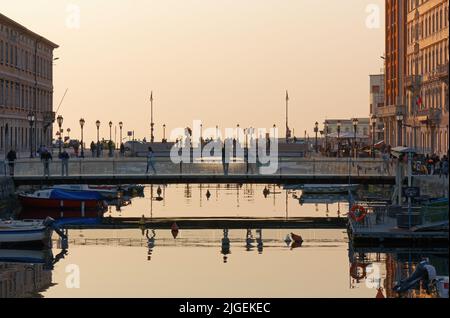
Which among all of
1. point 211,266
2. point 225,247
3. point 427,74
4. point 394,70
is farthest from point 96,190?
point 394,70

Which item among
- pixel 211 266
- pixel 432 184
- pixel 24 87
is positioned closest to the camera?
pixel 211 266

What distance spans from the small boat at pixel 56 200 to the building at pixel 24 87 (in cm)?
2244

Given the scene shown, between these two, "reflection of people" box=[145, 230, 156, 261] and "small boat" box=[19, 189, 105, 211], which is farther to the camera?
"small boat" box=[19, 189, 105, 211]

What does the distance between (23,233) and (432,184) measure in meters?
28.9

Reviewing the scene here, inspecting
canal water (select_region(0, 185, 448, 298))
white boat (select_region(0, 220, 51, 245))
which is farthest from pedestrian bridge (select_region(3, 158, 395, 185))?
white boat (select_region(0, 220, 51, 245))

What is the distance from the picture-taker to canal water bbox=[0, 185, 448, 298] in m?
43.1

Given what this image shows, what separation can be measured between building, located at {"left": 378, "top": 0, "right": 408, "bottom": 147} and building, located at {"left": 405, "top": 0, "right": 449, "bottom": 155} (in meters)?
2.80

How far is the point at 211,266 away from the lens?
49.6 metres

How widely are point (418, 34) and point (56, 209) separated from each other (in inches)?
2097

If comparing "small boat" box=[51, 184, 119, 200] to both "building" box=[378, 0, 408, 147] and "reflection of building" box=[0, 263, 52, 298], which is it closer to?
"reflection of building" box=[0, 263, 52, 298]

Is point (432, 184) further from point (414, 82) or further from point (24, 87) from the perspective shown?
point (24, 87)

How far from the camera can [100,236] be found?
62.7 metres
